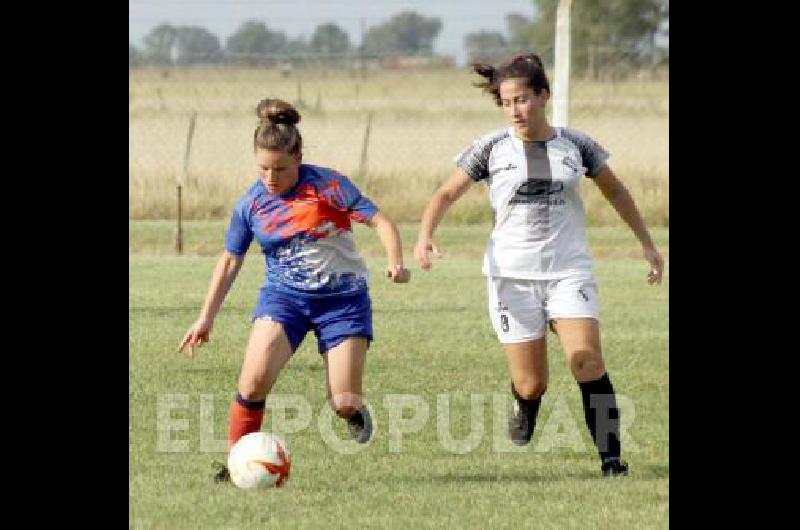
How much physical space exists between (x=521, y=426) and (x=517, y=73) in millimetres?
1939

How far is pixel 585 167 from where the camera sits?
835 centimetres

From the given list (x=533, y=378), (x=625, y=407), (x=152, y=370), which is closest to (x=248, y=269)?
(x=152, y=370)

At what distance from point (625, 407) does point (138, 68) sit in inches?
1047

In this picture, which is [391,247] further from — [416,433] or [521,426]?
[416,433]

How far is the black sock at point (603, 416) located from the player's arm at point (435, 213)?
1.02m

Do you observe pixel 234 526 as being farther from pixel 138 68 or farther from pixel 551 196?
pixel 138 68

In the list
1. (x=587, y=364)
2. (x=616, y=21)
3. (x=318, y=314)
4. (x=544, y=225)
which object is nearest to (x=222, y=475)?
(x=318, y=314)

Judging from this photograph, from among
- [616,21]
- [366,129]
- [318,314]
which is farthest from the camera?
[616,21]

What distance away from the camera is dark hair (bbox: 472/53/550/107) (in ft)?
26.5

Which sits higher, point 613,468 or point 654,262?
point 654,262

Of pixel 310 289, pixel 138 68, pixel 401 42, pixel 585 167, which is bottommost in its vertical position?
pixel 310 289

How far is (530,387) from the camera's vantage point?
8766mm

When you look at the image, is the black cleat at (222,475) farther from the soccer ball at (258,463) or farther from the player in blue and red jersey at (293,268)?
the soccer ball at (258,463)

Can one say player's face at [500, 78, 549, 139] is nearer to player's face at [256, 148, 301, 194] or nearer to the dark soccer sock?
player's face at [256, 148, 301, 194]
